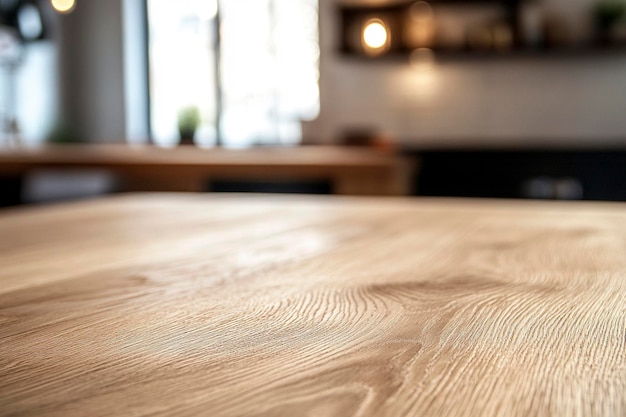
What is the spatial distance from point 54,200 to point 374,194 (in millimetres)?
1021

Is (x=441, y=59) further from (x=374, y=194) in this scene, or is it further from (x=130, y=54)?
(x=374, y=194)

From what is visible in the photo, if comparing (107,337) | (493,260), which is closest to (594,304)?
(493,260)

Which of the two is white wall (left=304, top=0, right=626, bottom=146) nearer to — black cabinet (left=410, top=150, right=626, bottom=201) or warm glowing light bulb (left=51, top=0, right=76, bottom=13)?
black cabinet (left=410, top=150, right=626, bottom=201)

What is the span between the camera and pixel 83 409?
0.98ft

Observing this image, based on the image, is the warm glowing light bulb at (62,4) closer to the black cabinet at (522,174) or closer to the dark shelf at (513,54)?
the dark shelf at (513,54)

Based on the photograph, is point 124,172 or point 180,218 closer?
point 180,218

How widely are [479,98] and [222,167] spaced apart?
335 cm

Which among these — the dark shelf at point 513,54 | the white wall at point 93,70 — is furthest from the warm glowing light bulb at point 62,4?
the white wall at point 93,70

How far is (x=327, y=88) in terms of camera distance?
599cm

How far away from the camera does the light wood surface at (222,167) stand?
2.54 m

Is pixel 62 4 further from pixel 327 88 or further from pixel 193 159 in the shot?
pixel 327 88

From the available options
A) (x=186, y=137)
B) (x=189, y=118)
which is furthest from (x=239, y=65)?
(x=186, y=137)

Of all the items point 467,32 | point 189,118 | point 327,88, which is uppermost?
point 467,32

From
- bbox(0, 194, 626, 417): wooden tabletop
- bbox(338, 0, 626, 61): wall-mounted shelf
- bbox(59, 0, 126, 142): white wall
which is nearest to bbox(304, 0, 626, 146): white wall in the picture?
bbox(338, 0, 626, 61): wall-mounted shelf
